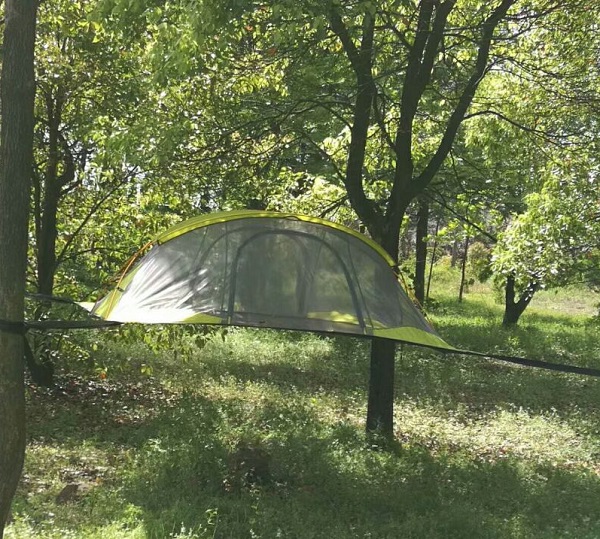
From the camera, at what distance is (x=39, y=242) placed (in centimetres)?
900

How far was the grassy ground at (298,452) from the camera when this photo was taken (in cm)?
508

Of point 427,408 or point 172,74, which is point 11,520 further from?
point 427,408

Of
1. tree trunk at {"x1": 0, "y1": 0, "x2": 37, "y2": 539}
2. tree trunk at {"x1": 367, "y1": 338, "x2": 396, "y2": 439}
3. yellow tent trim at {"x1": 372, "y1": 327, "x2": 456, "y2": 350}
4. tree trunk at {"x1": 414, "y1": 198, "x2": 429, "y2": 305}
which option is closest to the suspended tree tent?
yellow tent trim at {"x1": 372, "y1": 327, "x2": 456, "y2": 350}

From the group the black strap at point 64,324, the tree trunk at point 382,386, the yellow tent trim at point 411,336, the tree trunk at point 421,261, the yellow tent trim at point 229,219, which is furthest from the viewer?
the tree trunk at point 421,261

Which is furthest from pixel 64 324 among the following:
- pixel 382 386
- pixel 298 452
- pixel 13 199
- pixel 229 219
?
pixel 382 386

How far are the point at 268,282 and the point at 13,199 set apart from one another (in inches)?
77.1

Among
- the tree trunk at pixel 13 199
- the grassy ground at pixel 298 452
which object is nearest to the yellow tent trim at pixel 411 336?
the grassy ground at pixel 298 452

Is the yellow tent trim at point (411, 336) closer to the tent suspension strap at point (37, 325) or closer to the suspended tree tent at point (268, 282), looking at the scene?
the suspended tree tent at point (268, 282)

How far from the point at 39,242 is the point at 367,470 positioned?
5.63m

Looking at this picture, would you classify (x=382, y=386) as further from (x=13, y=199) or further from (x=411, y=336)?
(x=13, y=199)

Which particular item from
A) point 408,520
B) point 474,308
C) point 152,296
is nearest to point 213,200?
point 152,296

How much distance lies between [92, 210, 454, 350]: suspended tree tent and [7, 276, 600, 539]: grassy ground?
1.61 metres

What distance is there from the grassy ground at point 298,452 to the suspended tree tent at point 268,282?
63.4 inches

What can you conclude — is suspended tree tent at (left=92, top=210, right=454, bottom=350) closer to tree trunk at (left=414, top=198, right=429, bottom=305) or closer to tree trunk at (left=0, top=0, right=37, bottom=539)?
tree trunk at (left=0, top=0, right=37, bottom=539)
